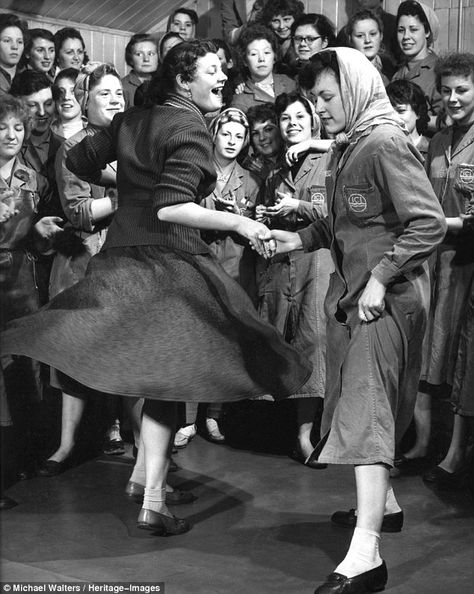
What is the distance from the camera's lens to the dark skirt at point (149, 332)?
3.23 m

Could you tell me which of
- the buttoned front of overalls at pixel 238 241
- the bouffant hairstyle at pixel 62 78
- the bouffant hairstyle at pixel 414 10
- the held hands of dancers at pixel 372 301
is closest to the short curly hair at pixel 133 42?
the bouffant hairstyle at pixel 62 78

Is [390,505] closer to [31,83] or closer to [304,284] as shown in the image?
[304,284]

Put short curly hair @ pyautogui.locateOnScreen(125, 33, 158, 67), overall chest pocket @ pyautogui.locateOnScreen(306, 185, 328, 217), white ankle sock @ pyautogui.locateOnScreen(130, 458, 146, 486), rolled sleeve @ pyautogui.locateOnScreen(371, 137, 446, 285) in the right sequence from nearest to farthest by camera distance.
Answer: rolled sleeve @ pyautogui.locateOnScreen(371, 137, 446, 285), white ankle sock @ pyautogui.locateOnScreen(130, 458, 146, 486), overall chest pocket @ pyautogui.locateOnScreen(306, 185, 328, 217), short curly hair @ pyautogui.locateOnScreen(125, 33, 158, 67)

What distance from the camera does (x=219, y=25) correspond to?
6980 millimetres

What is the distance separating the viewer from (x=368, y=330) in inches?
118

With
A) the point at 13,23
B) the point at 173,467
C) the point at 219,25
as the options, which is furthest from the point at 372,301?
the point at 219,25

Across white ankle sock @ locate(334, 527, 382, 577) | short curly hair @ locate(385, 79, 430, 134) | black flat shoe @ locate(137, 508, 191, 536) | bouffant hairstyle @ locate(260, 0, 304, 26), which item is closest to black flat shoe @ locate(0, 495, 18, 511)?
black flat shoe @ locate(137, 508, 191, 536)

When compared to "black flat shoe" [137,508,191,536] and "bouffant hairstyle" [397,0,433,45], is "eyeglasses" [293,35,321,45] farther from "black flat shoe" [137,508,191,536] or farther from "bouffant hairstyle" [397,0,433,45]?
"black flat shoe" [137,508,191,536]

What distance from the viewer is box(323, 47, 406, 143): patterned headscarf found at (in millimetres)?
3006

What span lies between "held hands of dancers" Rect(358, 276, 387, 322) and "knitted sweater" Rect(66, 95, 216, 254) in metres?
0.66

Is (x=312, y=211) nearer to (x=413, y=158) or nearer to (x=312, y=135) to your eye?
(x=312, y=135)

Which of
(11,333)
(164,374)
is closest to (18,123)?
(11,333)

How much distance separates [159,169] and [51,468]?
5.33 ft

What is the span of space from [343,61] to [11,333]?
1.42 m
